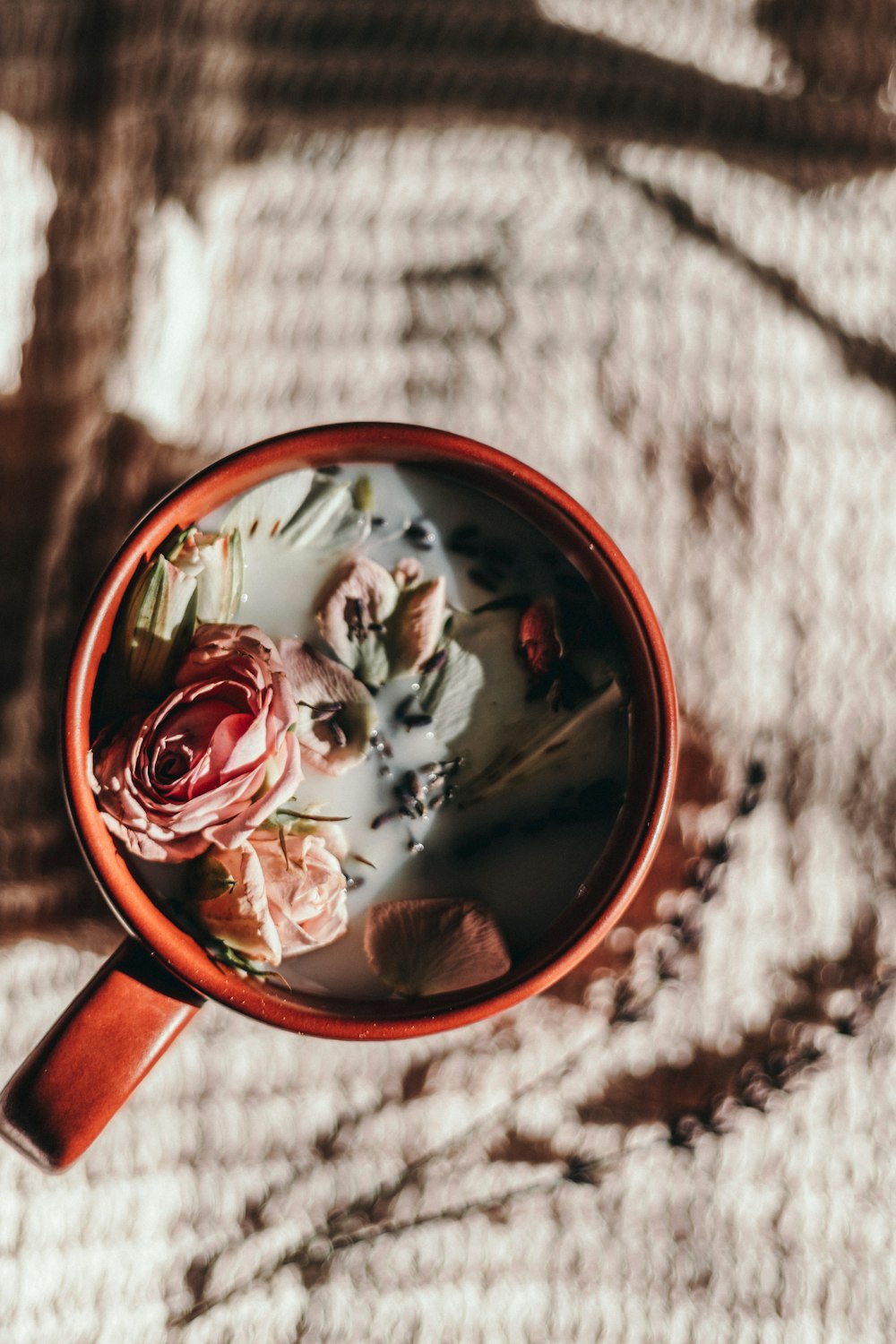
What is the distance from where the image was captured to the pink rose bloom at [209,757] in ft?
1.03

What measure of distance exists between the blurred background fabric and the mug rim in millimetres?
119

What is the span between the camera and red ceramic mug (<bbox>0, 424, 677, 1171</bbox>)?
0.33m

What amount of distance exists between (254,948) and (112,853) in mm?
60

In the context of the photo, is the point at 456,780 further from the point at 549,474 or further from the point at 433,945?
the point at 549,474

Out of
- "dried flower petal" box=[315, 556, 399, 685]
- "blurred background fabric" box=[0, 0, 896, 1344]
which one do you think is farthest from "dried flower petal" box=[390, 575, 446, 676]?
"blurred background fabric" box=[0, 0, 896, 1344]

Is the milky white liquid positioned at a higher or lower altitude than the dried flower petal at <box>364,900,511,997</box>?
higher

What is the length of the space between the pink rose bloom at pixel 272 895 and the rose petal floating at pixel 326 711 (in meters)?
0.03

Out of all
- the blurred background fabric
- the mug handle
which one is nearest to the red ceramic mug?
the mug handle

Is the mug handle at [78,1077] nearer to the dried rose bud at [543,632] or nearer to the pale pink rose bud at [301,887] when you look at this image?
the pale pink rose bud at [301,887]

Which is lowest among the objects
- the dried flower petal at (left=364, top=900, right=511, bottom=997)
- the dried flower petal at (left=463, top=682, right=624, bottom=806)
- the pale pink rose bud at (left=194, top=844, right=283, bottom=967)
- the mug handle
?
the mug handle

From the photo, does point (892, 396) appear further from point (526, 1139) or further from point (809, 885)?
point (526, 1139)

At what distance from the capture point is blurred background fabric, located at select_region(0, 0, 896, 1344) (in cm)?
47

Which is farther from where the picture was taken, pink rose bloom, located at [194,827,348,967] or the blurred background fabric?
the blurred background fabric

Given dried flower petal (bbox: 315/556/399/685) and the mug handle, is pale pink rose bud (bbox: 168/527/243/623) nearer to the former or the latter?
dried flower petal (bbox: 315/556/399/685)
